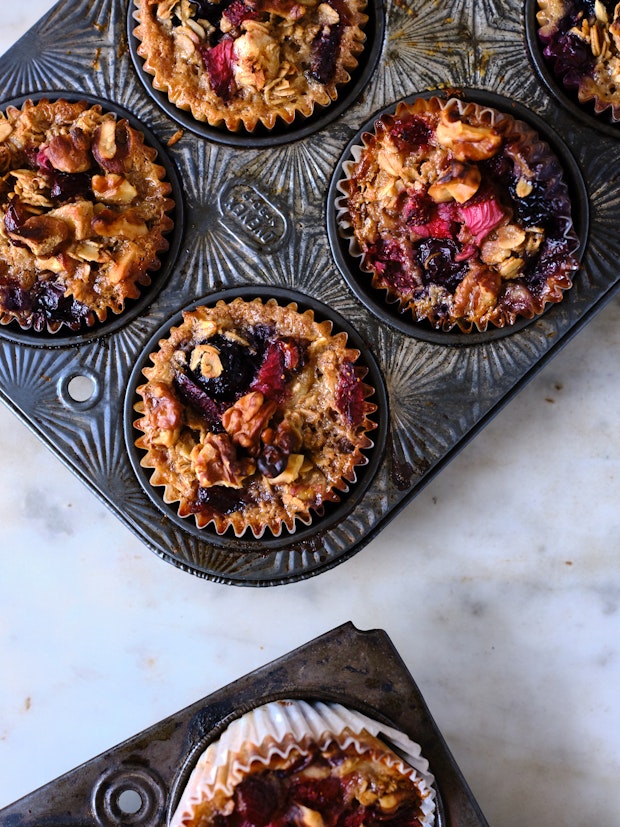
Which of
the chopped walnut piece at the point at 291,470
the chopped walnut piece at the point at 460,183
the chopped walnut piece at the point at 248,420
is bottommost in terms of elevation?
the chopped walnut piece at the point at 291,470

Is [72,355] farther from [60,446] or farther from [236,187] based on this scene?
[236,187]

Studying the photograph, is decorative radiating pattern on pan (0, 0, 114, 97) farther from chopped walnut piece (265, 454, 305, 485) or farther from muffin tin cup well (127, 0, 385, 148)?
chopped walnut piece (265, 454, 305, 485)

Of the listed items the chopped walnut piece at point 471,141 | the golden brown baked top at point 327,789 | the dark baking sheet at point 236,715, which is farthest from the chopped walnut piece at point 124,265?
the golden brown baked top at point 327,789

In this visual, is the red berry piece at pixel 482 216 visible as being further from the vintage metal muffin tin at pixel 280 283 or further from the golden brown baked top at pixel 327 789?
the golden brown baked top at pixel 327 789

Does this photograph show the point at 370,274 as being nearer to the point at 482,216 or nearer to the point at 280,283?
the point at 280,283

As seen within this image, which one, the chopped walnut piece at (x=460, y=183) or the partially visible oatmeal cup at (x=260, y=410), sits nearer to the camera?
the chopped walnut piece at (x=460, y=183)

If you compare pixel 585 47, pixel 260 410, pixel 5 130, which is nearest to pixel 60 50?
pixel 5 130
